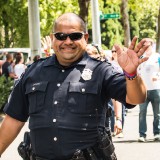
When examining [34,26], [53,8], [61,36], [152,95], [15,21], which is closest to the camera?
[61,36]

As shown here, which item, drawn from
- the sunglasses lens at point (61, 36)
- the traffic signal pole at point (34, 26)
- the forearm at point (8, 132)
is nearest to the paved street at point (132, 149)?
the forearm at point (8, 132)

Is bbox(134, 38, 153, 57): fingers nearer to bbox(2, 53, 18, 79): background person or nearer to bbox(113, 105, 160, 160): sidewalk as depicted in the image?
bbox(113, 105, 160, 160): sidewalk

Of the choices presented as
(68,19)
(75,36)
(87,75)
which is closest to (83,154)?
(87,75)

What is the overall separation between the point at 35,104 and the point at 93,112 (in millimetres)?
399

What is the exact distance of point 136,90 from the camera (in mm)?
3852

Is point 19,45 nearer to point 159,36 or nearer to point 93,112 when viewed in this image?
A: point 159,36

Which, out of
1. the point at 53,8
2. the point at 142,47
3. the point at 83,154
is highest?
the point at 142,47

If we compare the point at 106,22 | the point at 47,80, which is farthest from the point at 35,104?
the point at 106,22

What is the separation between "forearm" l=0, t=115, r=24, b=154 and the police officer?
0.17 m

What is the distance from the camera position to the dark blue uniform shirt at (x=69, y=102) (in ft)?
13.7

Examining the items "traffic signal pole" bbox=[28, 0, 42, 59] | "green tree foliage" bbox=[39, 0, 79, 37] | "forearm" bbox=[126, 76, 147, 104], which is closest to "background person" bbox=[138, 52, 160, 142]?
"forearm" bbox=[126, 76, 147, 104]

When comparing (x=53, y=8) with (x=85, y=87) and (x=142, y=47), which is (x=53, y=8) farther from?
(x=142, y=47)

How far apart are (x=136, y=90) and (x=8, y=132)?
1.09 metres

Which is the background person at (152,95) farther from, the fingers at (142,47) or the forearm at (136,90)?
the fingers at (142,47)
